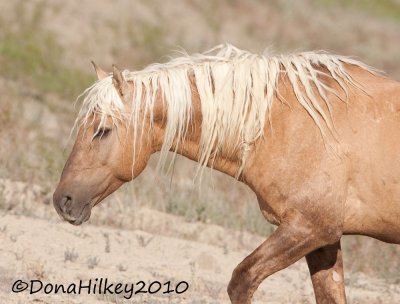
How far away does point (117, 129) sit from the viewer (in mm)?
6074

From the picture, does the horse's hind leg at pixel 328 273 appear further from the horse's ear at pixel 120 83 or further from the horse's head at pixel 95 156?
the horse's ear at pixel 120 83

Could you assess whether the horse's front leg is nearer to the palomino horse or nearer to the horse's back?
the palomino horse

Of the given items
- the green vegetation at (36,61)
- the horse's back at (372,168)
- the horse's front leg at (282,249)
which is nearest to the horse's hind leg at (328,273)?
the horse's back at (372,168)

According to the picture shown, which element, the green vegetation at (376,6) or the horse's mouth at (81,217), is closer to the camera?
the horse's mouth at (81,217)

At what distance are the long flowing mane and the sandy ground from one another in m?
1.58

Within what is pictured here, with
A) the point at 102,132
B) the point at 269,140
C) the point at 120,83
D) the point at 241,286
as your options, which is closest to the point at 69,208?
the point at 102,132

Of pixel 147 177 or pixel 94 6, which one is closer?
pixel 147 177

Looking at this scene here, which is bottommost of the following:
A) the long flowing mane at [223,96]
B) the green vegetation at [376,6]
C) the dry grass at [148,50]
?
the green vegetation at [376,6]

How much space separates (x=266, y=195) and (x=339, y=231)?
0.52m

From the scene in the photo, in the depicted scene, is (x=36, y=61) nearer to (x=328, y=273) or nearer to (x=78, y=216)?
(x=78, y=216)

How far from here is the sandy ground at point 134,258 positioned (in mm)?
7547

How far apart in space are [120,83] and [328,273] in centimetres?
196

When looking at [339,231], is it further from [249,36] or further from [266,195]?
[249,36]

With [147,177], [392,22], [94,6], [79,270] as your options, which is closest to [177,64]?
[79,270]
